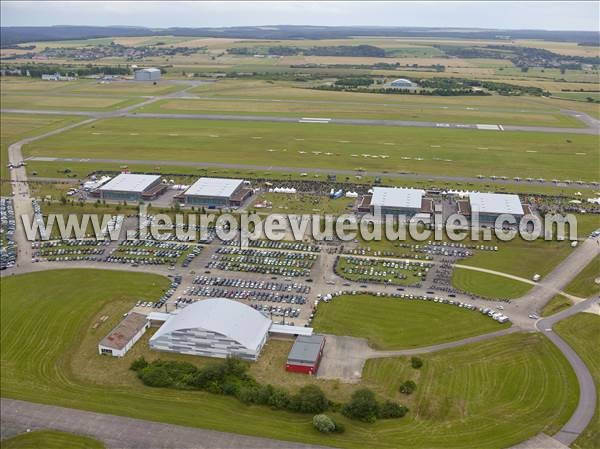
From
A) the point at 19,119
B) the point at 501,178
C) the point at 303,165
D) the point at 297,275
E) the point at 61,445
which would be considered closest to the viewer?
the point at 61,445

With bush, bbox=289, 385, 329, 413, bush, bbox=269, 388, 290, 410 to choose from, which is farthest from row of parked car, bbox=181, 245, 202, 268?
bush, bbox=289, 385, 329, 413

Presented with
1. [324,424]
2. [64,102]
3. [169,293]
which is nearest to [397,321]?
[324,424]

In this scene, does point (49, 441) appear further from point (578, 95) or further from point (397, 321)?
point (578, 95)

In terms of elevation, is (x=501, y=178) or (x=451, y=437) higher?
(x=501, y=178)

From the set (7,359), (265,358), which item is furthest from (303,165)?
(7,359)

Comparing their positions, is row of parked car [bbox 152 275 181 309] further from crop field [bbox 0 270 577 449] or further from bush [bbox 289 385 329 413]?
bush [bbox 289 385 329 413]

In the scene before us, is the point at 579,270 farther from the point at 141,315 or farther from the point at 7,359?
the point at 7,359
